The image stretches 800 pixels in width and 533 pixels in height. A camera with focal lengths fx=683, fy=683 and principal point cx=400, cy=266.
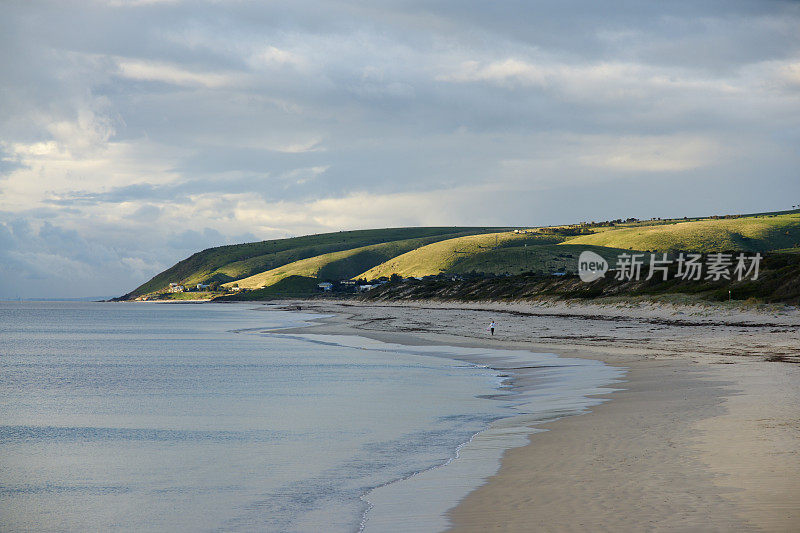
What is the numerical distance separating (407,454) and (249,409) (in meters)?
8.89

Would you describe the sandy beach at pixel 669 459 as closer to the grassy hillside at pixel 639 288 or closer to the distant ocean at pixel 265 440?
the distant ocean at pixel 265 440

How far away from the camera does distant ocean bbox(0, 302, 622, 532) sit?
10.8 m

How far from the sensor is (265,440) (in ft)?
55.1

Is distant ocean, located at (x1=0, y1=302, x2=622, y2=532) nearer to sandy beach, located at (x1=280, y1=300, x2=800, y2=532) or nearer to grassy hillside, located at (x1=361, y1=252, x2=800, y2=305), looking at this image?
sandy beach, located at (x1=280, y1=300, x2=800, y2=532)

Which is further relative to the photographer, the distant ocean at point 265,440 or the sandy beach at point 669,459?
the distant ocean at point 265,440

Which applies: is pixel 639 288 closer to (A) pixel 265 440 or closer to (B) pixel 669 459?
(A) pixel 265 440

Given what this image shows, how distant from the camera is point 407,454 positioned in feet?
48.7

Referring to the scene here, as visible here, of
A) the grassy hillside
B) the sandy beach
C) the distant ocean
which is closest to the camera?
Result: the sandy beach

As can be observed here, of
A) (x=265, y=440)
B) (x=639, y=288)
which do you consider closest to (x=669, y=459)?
(x=265, y=440)

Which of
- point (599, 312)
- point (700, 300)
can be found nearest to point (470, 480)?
point (700, 300)

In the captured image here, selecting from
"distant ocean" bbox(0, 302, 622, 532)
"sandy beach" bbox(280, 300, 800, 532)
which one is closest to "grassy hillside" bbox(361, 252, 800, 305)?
"sandy beach" bbox(280, 300, 800, 532)

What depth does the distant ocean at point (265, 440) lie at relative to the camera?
10.8m

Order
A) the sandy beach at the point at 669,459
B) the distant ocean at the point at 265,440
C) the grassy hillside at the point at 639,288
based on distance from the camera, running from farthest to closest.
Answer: the grassy hillside at the point at 639,288, the distant ocean at the point at 265,440, the sandy beach at the point at 669,459

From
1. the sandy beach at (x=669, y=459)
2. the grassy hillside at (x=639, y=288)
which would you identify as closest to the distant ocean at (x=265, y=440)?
the sandy beach at (x=669, y=459)
